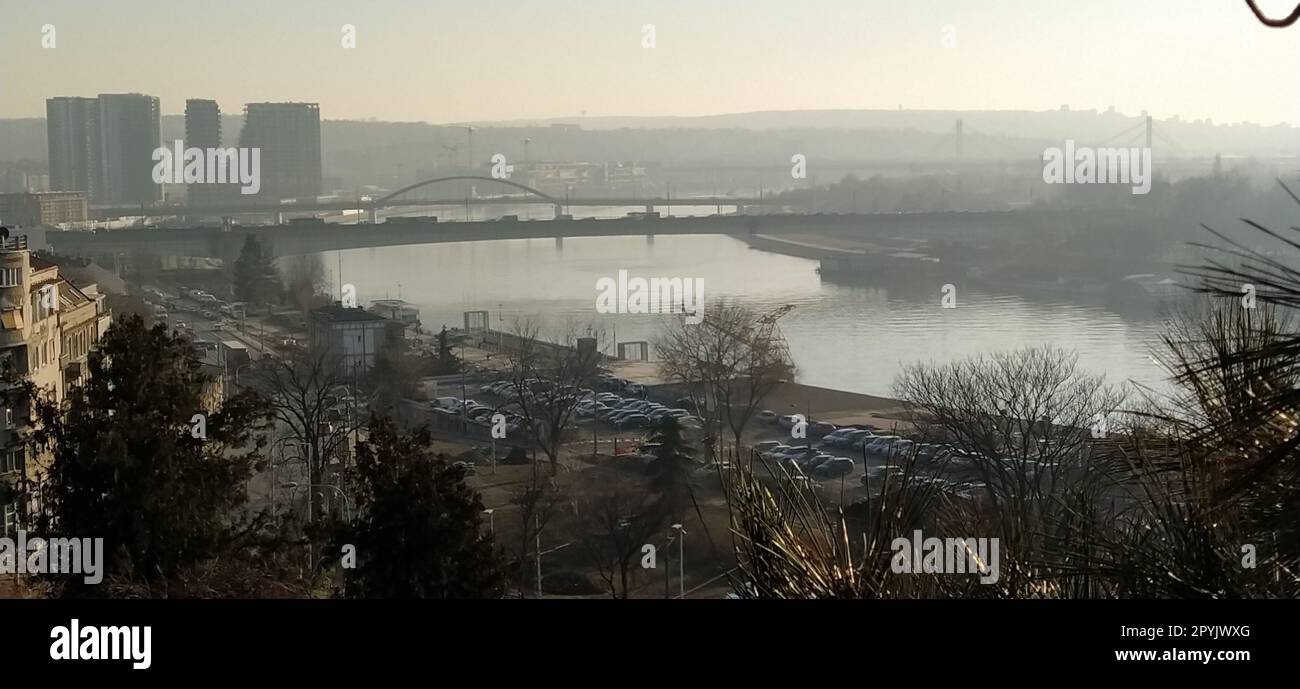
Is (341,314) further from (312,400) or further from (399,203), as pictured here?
(399,203)

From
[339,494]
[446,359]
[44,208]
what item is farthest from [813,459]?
[44,208]

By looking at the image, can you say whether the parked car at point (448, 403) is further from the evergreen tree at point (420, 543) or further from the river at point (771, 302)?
the evergreen tree at point (420, 543)

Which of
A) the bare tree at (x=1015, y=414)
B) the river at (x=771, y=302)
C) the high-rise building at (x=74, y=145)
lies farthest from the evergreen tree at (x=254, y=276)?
the bare tree at (x=1015, y=414)

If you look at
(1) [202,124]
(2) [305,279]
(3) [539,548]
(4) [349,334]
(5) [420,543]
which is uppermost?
(1) [202,124]

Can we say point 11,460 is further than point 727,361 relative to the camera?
No
